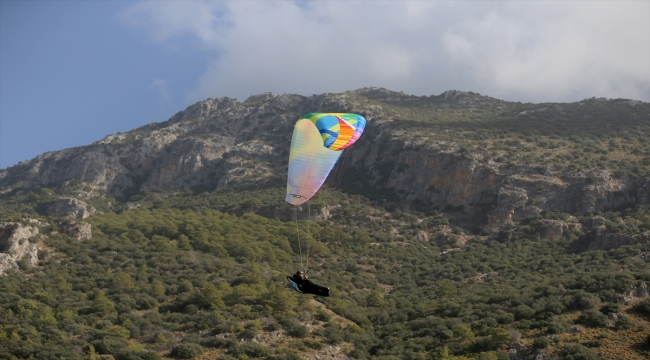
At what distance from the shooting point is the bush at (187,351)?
122 ft

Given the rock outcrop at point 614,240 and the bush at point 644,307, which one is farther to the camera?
the rock outcrop at point 614,240

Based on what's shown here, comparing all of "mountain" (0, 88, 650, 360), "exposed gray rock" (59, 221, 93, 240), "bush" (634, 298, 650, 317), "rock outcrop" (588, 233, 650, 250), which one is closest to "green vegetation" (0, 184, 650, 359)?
"mountain" (0, 88, 650, 360)

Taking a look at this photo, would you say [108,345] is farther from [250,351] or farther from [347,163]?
[347,163]

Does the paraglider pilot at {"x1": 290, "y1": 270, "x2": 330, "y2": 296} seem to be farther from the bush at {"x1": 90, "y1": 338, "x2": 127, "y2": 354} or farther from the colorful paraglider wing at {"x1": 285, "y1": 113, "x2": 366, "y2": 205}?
Result: the bush at {"x1": 90, "y1": 338, "x2": 127, "y2": 354}

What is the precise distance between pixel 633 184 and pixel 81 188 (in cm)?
6769

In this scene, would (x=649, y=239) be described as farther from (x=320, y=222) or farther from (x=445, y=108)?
(x=445, y=108)

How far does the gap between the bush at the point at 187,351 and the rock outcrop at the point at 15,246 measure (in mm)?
18779

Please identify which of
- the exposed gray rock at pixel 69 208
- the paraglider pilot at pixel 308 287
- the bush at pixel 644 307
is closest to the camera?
the paraglider pilot at pixel 308 287

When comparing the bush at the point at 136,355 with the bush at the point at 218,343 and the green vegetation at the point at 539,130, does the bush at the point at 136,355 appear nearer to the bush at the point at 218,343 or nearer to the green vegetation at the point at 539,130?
the bush at the point at 218,343

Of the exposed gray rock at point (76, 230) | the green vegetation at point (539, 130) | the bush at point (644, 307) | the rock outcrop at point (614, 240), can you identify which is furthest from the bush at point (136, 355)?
the green vegetation at point (539, 130)

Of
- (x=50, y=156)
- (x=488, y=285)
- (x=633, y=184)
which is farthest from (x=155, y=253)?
(x=50, y=156)

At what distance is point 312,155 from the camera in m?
28.7

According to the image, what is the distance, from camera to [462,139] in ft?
261

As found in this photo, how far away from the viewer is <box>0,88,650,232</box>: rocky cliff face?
67312 millimetres
